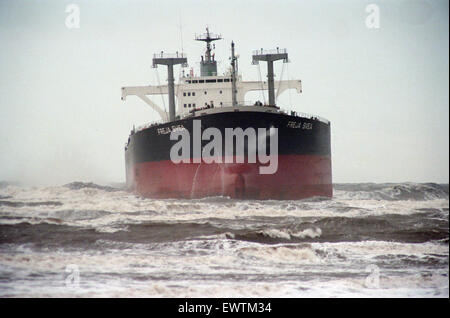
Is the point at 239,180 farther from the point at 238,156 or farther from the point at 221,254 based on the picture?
the point at 221,254

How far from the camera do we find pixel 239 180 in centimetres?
2186

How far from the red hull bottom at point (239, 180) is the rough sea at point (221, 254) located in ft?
10.8

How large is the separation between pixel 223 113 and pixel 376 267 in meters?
13.5

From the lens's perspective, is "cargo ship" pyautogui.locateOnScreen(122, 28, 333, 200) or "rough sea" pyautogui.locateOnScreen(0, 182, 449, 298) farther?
"cargo ship" pyautogui.locateOnScreen(122, 28, 333, 200)

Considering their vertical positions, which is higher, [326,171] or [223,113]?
[223,113]

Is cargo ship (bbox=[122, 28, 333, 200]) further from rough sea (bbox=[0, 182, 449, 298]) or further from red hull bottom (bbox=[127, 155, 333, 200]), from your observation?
A: rough sea (bbox=[0, 182, 449, 298])

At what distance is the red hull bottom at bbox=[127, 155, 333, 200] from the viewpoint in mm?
21953

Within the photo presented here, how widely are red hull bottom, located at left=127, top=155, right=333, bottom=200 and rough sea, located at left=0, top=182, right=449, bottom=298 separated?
3.30 meters

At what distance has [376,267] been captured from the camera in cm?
979

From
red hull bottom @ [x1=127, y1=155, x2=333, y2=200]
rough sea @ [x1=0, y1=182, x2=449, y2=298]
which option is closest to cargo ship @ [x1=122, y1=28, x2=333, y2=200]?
red hull bottom @ [x1=127, y1=155, x2=333, y2=200]

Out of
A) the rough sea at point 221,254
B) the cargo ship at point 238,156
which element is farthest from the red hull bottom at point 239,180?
the rough sea at point 221,254
